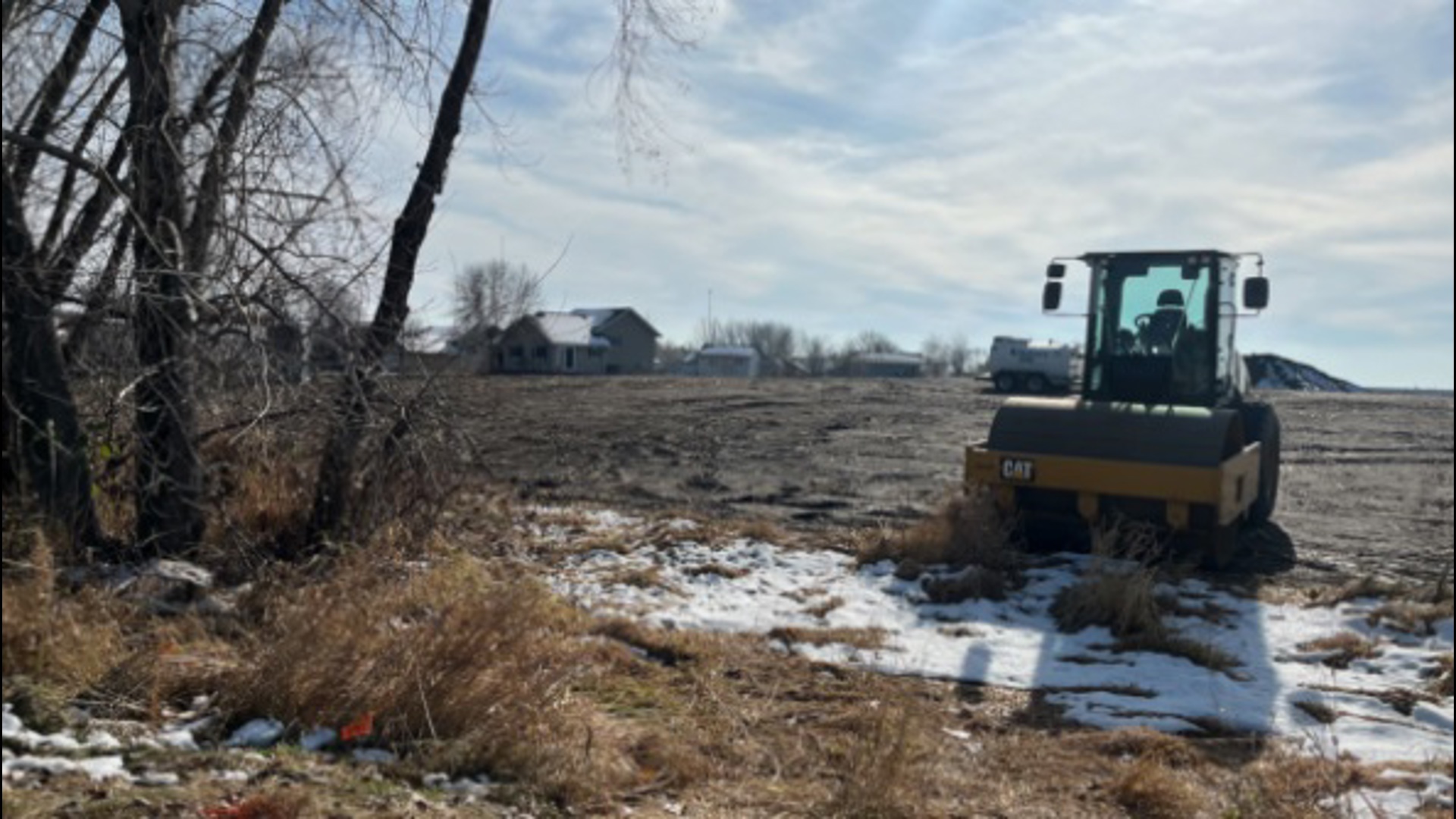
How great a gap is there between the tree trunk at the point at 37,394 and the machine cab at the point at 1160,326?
29.0 feet

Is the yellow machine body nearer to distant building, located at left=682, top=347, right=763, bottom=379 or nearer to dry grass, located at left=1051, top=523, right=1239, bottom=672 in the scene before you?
dry grass, located at left=1051, top=523, right=1239, bottom=672

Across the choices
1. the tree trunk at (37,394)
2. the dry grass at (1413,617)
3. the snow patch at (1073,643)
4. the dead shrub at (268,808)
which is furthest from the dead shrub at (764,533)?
the dead shrub at (268,808)

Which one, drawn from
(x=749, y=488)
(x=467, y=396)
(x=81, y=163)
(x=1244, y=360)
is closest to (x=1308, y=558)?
(x=1244, y=360)

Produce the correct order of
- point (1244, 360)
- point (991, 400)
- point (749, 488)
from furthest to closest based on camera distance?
point (991, 400)
point (749, 488)
point (1244, 360)

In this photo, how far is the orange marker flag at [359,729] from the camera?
4609 millimetres

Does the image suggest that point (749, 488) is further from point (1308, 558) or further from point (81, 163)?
point (81, 163)

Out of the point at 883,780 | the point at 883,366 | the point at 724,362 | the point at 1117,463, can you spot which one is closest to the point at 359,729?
the point at 883,780

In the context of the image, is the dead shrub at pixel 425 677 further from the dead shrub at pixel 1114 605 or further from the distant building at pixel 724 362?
the distant building at pixel 724 362

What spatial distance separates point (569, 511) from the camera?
13281 mm

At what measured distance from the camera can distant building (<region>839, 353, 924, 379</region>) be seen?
62750mm

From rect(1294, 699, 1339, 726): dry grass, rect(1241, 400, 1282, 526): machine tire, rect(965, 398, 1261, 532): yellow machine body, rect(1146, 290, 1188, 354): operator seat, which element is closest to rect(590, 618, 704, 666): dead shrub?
rect(1294, 699, 1339, 726): dry grass

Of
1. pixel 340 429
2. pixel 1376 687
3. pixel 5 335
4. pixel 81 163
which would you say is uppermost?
pixel 81 163

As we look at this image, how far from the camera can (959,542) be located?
10.5m

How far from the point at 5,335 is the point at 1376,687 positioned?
26.5 feet
